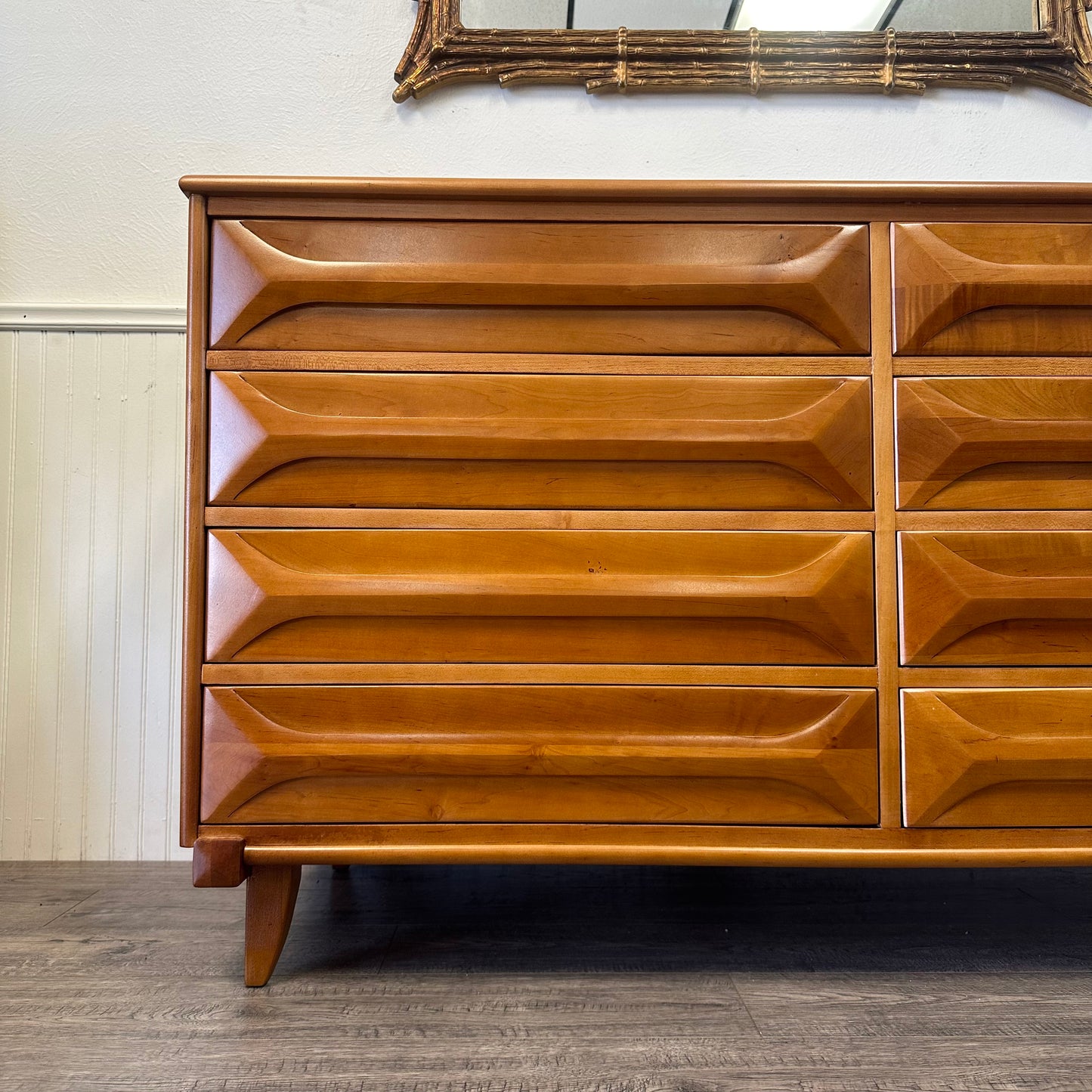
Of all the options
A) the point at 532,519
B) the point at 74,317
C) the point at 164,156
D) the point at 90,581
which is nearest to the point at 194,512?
the point at 532,519

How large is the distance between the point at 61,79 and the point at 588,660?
53.4 inches

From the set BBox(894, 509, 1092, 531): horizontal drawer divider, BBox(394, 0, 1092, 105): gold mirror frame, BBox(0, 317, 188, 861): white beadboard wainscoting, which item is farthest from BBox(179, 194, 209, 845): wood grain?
BBox(894, 509, 1092, 531): horizontal drawer divider

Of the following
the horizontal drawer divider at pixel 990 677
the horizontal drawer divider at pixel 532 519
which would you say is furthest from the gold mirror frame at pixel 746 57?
the horizontal drawer divider at pixel 990 677

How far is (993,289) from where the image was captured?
83cm

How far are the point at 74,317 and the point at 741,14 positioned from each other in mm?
1234

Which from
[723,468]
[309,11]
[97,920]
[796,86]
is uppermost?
[309,11]

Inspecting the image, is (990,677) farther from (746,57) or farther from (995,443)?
(746,57)

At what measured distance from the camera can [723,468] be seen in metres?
0.84

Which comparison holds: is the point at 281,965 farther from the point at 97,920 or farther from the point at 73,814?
the point at 73,814

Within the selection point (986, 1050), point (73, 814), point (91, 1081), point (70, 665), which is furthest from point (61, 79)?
point (986, 1050)

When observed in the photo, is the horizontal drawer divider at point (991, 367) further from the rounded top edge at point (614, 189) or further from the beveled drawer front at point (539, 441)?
the rounded top edge at point (614, 189)

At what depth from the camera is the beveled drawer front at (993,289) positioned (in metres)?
0.83

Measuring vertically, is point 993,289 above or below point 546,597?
above

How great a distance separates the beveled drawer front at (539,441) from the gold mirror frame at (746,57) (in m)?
0.75
